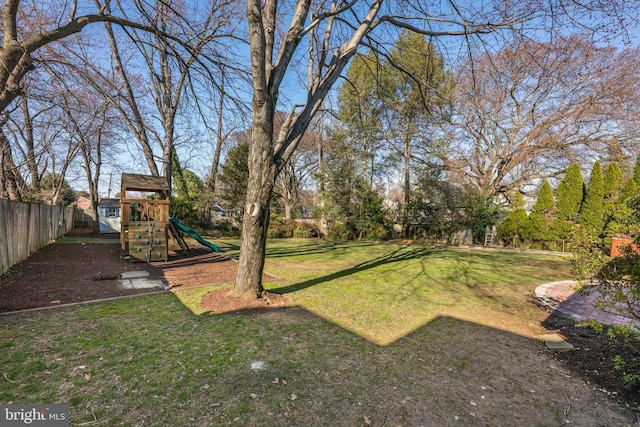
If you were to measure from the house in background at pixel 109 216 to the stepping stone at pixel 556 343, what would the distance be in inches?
1038

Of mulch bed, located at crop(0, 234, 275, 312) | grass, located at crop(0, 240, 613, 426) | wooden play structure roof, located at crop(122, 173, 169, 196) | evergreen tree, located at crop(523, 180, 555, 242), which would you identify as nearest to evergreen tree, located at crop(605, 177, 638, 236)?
evergreen tree, located at crop(523, 180, 555, 242)

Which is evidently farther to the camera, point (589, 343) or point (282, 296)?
point (282, 296)

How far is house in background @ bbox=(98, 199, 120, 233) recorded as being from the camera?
2308 centimetres

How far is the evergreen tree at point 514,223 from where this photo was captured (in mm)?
15398

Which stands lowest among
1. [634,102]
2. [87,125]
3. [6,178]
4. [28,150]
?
[6,178]

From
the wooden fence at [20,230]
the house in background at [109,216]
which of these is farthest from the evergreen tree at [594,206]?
the house in background at [109,216]

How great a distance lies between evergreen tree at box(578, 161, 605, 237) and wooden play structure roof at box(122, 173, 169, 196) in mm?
18544

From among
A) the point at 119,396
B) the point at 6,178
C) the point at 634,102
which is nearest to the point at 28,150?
the point at 6,178

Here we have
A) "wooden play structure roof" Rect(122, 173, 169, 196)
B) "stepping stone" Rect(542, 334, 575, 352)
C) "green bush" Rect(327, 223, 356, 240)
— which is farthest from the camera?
"green bush" Rect(327, 223, 356, 240)

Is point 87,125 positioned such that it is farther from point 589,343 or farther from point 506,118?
point 506,118

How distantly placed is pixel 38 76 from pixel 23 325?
7.50 m

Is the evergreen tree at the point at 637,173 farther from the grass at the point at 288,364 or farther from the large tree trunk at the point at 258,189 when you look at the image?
the large tree trunk at the point at 258,189

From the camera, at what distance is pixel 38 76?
7441 millimetres

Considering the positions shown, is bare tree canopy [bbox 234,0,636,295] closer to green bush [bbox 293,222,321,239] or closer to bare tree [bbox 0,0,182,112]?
bare tree [bbox 0,0,182,112]
